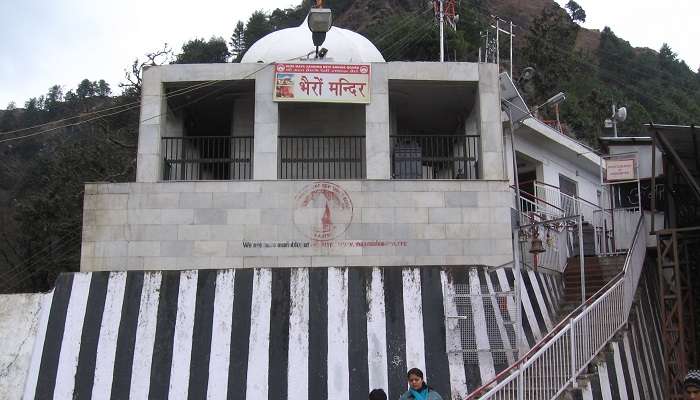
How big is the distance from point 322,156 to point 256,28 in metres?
56.1

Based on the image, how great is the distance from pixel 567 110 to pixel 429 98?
115 ft

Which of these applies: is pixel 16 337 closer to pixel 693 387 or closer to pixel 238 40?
pixel 693 387

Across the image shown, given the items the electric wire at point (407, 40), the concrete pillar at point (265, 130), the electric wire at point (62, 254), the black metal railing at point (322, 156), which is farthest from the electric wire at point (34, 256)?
the electric wire at point (407, 40)

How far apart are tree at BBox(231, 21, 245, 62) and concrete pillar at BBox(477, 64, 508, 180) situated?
171ft

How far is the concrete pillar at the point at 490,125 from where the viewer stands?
53.1 ft

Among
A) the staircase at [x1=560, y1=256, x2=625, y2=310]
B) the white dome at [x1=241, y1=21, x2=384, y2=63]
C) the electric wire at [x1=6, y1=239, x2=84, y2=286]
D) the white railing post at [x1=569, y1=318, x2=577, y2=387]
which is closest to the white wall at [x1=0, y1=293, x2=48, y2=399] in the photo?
the white dome at [x1=241, y1=21, x2=384, y2=63]

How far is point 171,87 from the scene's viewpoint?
16.9 m

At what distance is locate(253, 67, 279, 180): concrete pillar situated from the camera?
52.5ft

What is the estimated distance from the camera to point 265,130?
53.2 ft

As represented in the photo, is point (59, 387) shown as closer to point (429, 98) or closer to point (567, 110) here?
point (429, 98)

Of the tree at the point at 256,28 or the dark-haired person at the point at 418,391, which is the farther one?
the tree at the point at 256,28

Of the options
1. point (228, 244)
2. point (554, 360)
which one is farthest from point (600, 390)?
point (228, 244)

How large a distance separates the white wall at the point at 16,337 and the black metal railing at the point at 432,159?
848cm

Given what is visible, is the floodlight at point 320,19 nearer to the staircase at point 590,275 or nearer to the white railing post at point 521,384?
the staircase at point 590,275
